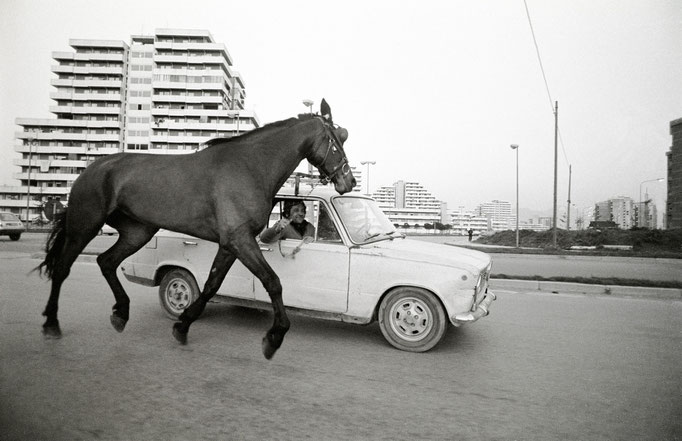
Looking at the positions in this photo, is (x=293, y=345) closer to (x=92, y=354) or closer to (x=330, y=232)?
(x=330, y=232)

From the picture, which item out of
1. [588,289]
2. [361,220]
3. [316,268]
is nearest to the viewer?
[316,268]

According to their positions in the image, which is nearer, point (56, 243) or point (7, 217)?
point (56, 243)

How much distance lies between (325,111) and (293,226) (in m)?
1.46

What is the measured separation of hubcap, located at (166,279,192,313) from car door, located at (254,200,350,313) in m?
1.05

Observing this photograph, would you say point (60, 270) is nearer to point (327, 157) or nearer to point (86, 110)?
point (327, 157)

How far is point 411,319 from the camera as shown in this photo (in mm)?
4445

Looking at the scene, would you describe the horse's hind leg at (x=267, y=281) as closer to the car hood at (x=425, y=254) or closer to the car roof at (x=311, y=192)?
the car hood at (x=425, y=254)

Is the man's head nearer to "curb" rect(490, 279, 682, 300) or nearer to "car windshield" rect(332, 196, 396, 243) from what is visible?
"car windshield" rect(332, 196, 396, 243)

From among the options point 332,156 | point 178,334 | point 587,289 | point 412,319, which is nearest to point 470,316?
point 412,319

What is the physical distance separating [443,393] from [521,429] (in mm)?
667

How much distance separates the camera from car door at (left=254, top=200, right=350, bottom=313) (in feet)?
15.4

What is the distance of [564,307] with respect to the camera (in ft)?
24.1

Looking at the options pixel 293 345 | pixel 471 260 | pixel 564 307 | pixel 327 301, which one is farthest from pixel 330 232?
pixel 564 307

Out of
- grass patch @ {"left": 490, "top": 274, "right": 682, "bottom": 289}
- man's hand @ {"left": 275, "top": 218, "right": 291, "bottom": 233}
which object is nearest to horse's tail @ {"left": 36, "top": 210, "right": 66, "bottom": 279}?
man's hand @ {"left": 275, "top": 218, "right": 291, "bottom": 233}
